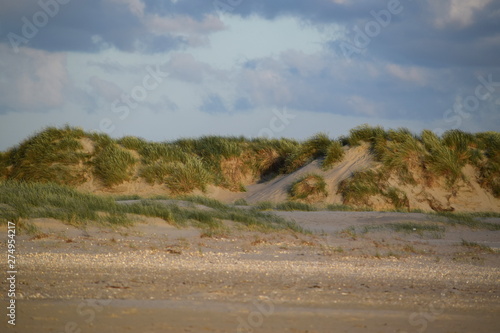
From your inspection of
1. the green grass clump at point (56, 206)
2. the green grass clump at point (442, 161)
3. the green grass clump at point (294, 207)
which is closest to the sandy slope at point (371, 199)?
the green grass clump at point (442, 161)

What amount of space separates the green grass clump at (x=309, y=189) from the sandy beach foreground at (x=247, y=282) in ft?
26.0

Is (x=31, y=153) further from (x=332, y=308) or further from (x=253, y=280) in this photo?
(x=332, y=308)

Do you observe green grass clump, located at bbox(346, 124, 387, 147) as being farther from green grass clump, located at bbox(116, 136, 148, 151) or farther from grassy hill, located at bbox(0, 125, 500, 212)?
green grass clump, located at bbox(116, 136, 148, 151)

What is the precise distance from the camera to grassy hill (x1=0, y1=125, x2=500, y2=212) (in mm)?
21344

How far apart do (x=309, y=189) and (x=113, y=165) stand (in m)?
6.78

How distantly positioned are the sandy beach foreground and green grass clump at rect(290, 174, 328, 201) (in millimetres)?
7915

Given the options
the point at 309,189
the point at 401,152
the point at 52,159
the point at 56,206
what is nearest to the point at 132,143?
the point at 52,159

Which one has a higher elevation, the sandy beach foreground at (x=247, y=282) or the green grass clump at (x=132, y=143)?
the green grass clump at (x=132, y=143)

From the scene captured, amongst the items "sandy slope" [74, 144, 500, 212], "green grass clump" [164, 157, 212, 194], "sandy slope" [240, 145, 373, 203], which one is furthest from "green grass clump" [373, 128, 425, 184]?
"green grass clump" [164, 157, 212, 194]

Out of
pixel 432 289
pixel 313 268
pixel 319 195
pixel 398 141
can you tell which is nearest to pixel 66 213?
pixel 313 268

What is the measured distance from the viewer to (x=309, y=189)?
2183 cm

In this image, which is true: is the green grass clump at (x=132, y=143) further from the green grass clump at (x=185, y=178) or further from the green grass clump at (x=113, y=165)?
the green grass clump at (x=185, y=178)

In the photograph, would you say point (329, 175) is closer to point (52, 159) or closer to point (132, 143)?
point (132, 143)

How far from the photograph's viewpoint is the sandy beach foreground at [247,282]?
5672mm
